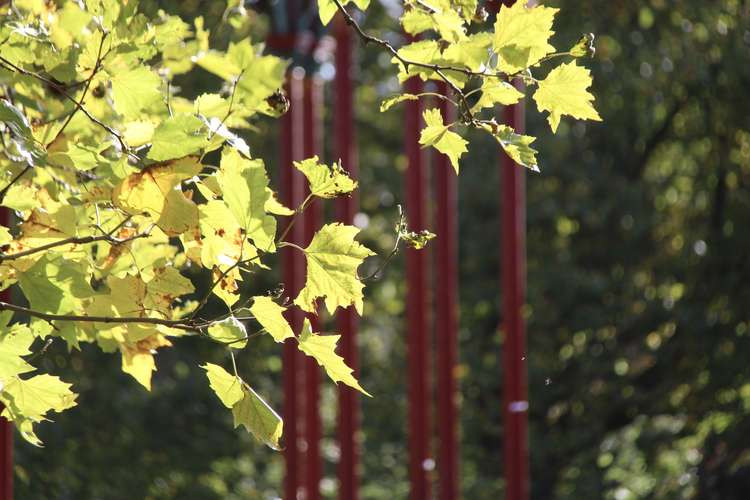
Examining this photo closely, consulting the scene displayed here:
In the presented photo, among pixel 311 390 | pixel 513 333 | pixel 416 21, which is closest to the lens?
pixel 416 21

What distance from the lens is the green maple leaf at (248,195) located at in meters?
1.05

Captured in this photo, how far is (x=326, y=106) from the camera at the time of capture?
280 inches

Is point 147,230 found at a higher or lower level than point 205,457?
higher

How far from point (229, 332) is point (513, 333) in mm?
1376

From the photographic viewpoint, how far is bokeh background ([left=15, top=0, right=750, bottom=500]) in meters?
4.53

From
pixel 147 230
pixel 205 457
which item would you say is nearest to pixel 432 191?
pixel 205 457

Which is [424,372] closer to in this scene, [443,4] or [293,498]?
[293,498]

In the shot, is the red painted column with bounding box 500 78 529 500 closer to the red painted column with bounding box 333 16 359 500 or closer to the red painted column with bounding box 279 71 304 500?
the red painted column with bounding box 333 16 359 500

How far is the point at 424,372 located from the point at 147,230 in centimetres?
134

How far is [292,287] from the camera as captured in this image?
284 cm

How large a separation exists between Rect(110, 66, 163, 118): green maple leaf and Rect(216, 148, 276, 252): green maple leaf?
0.23 metres

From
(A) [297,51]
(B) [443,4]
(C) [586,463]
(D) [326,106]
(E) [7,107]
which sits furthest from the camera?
(D) [326,106]

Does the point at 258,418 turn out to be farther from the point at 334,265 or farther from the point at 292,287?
the point at 292,287

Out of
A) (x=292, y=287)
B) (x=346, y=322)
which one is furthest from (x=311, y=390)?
(x=346, y=322)
